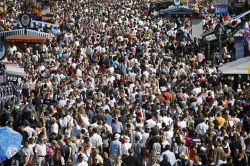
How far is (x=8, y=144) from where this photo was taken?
1342 centimetres

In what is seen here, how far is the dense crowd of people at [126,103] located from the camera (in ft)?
55.3

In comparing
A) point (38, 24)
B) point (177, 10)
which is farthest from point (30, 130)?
point (177, 10)

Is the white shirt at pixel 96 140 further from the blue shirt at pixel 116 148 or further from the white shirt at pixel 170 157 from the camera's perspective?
the white shirt at pixel 170 157

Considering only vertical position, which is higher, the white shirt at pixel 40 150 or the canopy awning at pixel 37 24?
the canopy awning at pixel 37 24

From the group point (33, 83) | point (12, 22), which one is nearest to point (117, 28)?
point (12, 22)

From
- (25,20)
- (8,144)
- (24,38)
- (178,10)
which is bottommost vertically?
(8,144)

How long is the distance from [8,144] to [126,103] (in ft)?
26.6

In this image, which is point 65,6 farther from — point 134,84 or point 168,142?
point 168,142

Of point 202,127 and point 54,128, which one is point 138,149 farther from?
point 54,128

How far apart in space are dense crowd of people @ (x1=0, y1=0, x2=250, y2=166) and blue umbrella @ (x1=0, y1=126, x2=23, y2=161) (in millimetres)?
2460

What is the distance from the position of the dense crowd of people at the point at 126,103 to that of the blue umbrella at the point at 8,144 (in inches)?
96.9

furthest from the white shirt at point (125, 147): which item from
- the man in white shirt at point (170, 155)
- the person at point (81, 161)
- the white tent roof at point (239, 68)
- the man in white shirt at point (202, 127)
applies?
the white tent roof at point (239, 68)

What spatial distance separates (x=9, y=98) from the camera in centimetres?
2231

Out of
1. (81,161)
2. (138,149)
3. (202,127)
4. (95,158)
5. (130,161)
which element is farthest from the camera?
(202,127)
